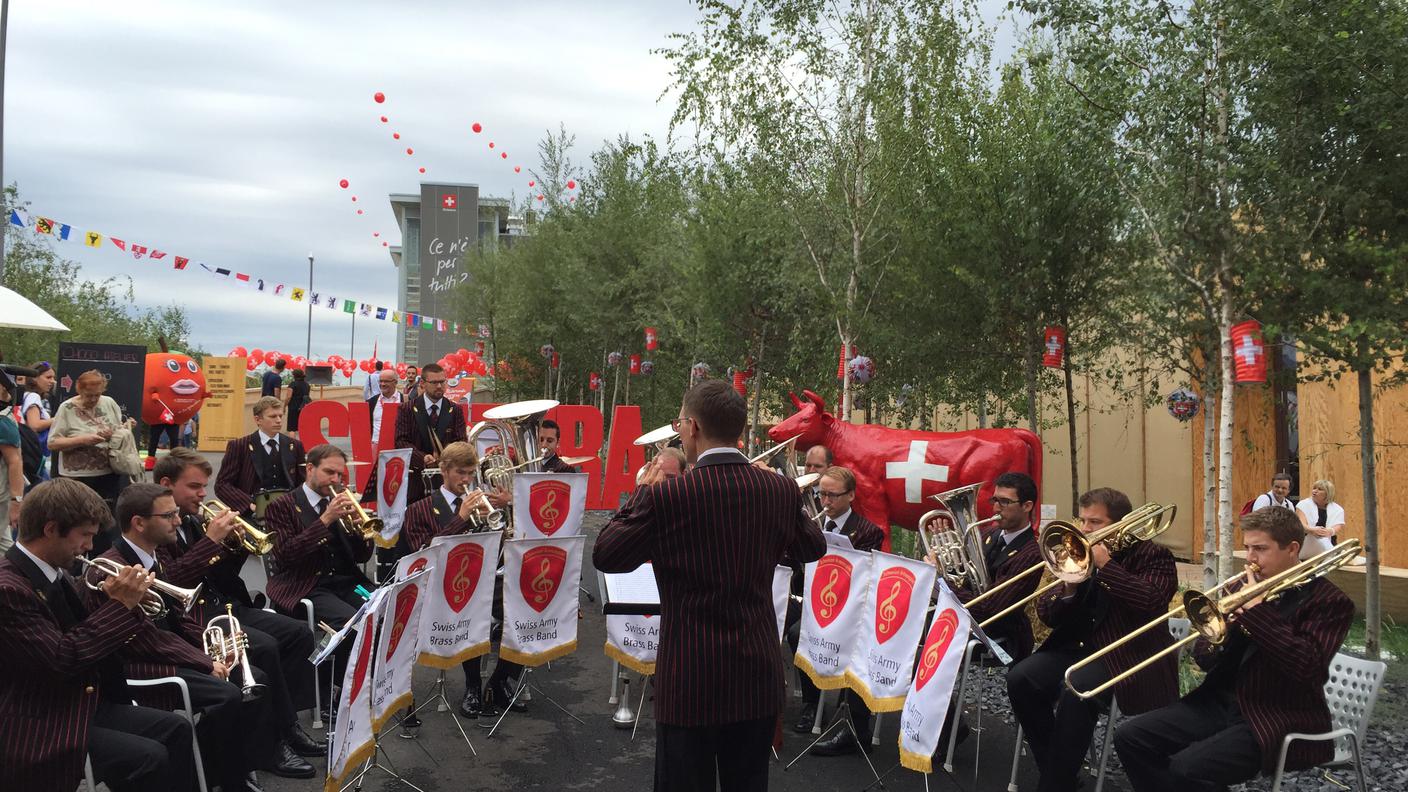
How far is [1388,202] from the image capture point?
6824mm

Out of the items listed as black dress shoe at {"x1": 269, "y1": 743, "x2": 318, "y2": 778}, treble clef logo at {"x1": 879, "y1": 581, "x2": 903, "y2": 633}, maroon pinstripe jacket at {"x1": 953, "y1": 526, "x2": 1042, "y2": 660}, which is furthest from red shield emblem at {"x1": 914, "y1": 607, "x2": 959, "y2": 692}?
black dress shoe at {"x1": 269, "y1": 743, "x2": 318, "y2": 778}

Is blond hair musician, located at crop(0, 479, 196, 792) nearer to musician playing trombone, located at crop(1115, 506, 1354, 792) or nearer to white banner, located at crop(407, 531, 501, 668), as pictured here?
white banner, located at crop(407, 531, 501, 668)

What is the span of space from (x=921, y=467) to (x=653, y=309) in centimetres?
1207

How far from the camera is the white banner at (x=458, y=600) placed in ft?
19.8

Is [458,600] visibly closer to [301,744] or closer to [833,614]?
[301,744]

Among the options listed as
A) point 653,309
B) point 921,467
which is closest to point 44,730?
point 921,467

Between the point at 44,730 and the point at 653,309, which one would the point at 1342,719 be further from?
the point at 653,309

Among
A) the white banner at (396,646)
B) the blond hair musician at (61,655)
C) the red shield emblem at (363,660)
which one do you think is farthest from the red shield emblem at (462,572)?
the blond hair musician at (61,655)

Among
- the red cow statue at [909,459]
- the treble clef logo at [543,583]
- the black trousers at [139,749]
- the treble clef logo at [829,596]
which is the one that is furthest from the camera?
the red cow statue at [909,459]

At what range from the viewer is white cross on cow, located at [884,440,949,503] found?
9047mm

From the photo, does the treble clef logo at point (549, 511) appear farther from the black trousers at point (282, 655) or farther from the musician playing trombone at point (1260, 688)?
the musician playing trombone at point (1260, 688)

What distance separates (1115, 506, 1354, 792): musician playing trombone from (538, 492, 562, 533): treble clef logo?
4386 mm

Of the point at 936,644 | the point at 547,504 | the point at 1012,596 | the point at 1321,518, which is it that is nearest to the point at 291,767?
the point at 547,504

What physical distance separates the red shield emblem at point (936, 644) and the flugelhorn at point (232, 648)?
3298 millimetres
